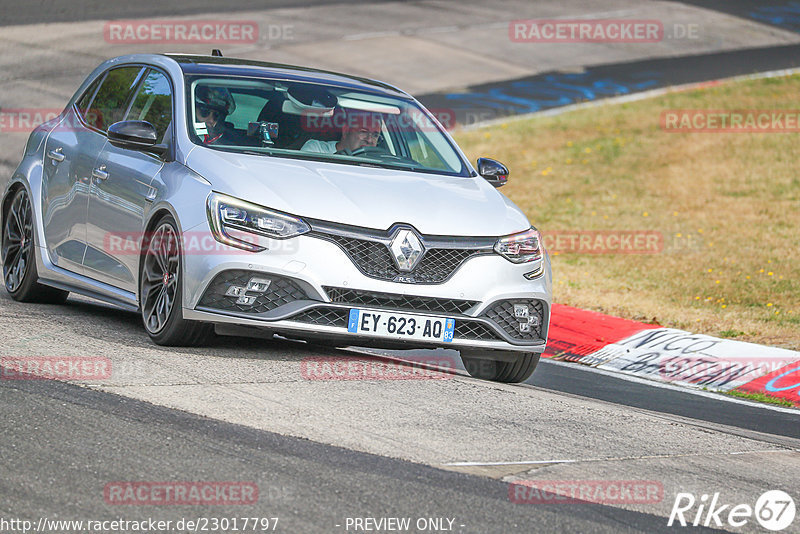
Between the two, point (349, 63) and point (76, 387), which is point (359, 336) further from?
point (349, 63)

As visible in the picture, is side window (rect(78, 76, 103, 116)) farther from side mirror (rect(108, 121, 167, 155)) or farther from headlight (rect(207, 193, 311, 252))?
headlight (rect(207, 193, 311, 252))

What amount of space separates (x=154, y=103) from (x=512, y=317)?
2832 mm

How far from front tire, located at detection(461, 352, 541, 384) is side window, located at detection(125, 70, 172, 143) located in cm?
244

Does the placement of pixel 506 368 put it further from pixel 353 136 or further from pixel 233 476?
pixel 233 476

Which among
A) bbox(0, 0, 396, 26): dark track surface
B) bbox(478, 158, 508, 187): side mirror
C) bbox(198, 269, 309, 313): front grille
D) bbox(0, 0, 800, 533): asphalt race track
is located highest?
bbox(478, 158, 508, 187): side mirror

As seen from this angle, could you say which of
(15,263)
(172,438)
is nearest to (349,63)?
(15,263)

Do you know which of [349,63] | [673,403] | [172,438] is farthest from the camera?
[349,63]

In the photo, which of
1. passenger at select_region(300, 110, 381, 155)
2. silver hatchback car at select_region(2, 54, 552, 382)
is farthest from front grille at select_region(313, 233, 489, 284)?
passenger at select_region(300, 110, 381, 155)

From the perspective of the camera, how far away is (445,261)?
7.44 m

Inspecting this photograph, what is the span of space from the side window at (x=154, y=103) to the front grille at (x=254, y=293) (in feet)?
4.65

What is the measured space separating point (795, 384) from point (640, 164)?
11.6 m

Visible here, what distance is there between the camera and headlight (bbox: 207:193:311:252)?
7.20m

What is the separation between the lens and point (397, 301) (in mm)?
7305

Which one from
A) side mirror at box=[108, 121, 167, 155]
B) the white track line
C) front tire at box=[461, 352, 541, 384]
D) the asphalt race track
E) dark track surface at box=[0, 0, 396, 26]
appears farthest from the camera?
dark track surface at box=[0, 0, 396, 26]
